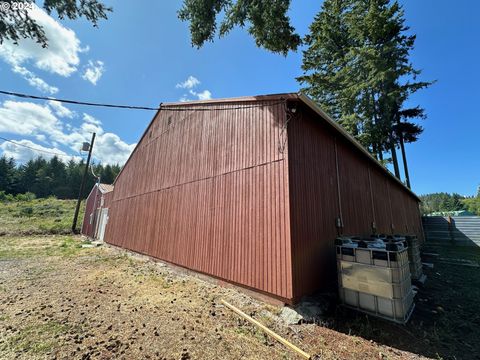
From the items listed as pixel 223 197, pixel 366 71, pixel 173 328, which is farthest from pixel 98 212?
pixel 366 71

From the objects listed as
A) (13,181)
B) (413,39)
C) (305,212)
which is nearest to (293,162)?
(305,212)

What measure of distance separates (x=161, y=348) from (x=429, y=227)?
21.8 m

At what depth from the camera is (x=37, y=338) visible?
308cm

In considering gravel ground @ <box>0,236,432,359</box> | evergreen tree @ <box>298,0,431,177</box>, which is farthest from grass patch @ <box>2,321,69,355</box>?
evergreen tree @ <box>298,0,431,177</box>

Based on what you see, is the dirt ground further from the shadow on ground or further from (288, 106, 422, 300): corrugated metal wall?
(288, 106, 422, 300): corrugated metal wall

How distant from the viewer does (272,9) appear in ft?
17.1

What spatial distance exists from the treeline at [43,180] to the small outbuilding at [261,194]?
162 feet

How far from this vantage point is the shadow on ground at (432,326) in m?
2.96

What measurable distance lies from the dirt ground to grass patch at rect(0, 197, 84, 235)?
48.3ft

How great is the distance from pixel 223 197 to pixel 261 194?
4.34 ft

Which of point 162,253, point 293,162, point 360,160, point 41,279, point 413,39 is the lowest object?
point 41,279

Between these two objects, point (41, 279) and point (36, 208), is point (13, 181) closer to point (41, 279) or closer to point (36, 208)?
point (36, 208)

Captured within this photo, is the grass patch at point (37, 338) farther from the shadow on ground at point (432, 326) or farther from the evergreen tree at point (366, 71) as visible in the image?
the evergreen tree at point (366, 71)

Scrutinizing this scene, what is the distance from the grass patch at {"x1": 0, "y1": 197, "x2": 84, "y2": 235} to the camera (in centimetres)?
1641
